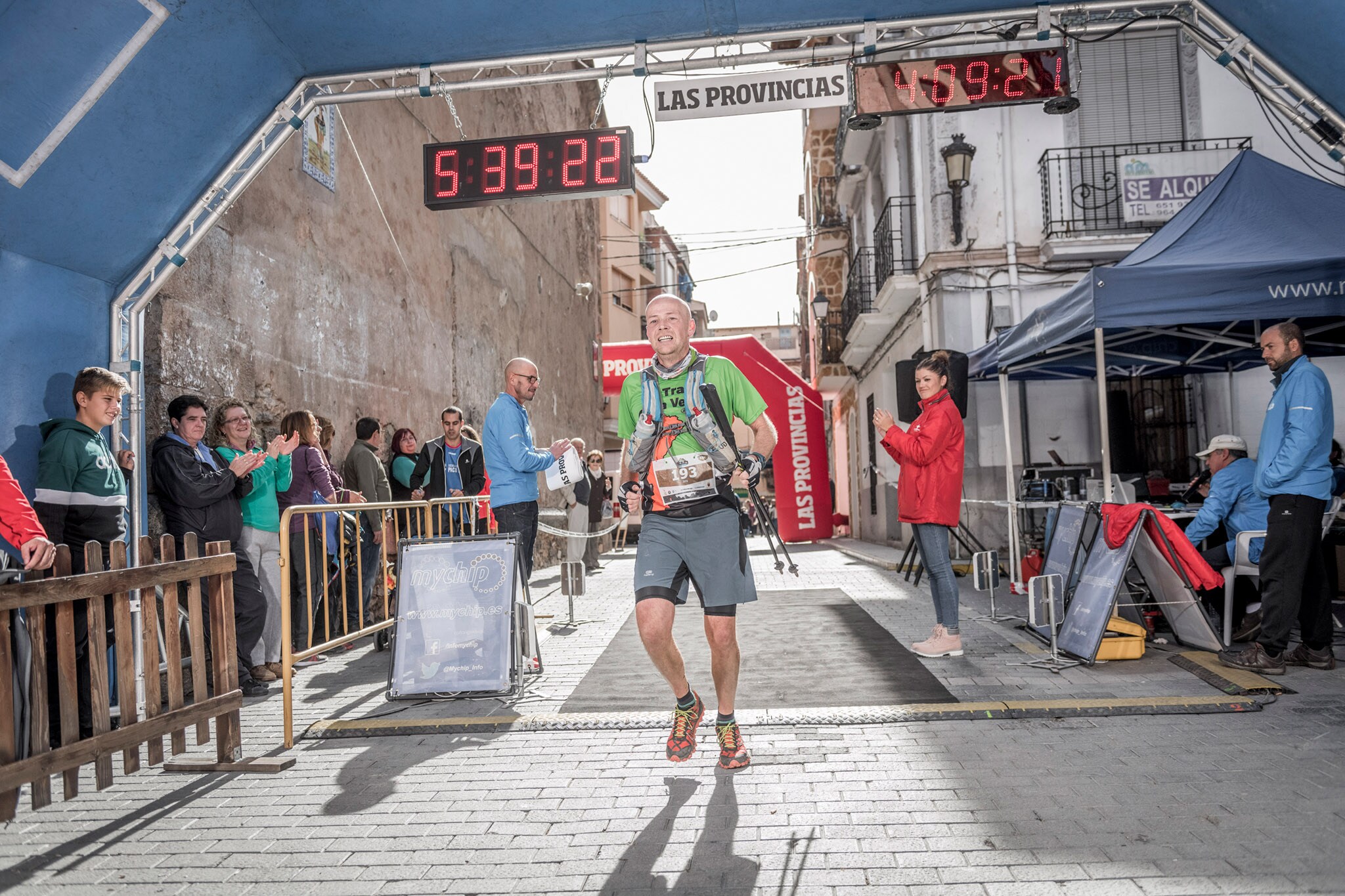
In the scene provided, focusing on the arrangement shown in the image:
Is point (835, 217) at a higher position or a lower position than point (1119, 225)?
higher

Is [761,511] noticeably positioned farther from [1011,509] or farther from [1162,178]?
[1162,178]

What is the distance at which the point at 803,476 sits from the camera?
66.4ft

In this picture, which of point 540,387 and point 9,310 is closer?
point 9,310

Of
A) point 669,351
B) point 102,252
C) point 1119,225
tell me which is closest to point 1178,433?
point 1119,225

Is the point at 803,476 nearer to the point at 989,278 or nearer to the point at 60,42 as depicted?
the point at 989,278

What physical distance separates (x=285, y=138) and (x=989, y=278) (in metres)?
11.2

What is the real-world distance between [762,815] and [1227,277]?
214 inches

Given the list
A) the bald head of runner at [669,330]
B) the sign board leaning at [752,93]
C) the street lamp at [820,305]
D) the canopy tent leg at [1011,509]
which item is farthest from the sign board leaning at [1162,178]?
the bald head of runner at [669,330]

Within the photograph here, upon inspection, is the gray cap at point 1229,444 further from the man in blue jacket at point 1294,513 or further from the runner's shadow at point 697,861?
the runner's shadow at point 697,861

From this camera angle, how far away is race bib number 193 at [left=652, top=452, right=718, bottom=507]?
14.4 feet

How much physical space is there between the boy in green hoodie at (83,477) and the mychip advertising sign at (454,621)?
1.59 m

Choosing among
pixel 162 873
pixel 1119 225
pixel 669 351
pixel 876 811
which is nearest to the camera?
pixel 162 873

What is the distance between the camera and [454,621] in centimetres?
584

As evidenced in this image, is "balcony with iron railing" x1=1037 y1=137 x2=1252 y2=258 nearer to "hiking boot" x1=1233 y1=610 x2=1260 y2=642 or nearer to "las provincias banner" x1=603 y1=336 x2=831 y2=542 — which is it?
"las provincias banner" x1=603 y1=336 x2=831 y2=542
